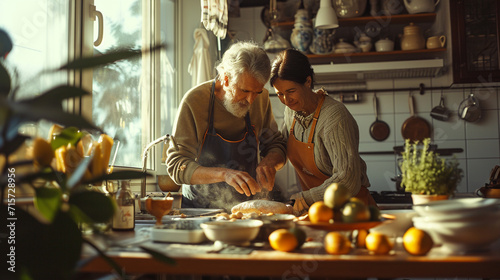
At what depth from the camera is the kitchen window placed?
6.22ft

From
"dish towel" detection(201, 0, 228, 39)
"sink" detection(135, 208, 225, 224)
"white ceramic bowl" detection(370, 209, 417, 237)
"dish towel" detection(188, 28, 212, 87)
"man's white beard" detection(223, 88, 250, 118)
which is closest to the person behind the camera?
"white ceramic bowl" detection(370, 209, 417, 237)

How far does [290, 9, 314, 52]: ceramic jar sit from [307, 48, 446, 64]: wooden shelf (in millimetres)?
107

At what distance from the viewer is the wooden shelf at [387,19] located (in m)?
3.91

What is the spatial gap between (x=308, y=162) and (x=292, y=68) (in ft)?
1.40

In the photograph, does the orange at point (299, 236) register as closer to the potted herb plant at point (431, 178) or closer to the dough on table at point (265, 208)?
the potted herb plant at point (431, 178)

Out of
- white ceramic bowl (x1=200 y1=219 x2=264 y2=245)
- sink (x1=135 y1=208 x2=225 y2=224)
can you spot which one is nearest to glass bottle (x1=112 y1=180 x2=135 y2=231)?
sink (x1=135 y1=208 x2=225 y2=224)

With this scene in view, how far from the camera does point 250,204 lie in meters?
1.82

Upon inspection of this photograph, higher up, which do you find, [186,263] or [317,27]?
[317,27]

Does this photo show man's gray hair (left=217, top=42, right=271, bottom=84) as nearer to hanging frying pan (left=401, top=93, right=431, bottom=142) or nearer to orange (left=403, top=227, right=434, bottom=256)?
orange (left=403, top=227, right=434, bottom=256)

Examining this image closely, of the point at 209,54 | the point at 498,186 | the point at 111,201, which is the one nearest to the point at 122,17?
the point at 209,54

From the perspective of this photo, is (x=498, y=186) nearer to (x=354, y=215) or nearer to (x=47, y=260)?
(x=354, y=215)

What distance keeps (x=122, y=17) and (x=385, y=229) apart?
2.30 meters

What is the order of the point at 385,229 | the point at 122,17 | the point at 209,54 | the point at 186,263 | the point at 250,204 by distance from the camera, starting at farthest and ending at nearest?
the point at 209,54, the point at 122,17, the point at 250,204, the point at 385,229, the point at 186,263

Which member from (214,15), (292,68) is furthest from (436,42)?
(292,68)
